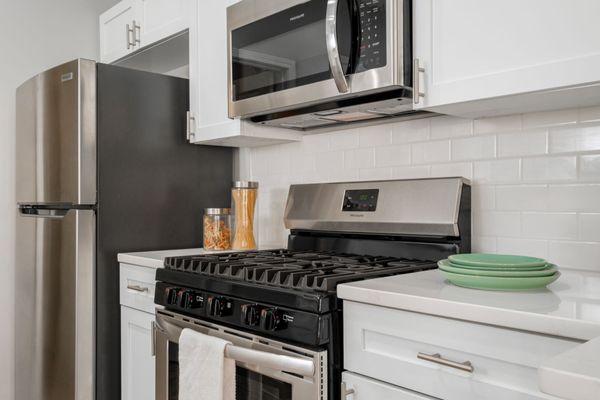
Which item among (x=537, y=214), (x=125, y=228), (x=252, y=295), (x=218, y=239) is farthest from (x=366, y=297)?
(x=125, y=228)

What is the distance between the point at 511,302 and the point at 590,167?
0.64 metres

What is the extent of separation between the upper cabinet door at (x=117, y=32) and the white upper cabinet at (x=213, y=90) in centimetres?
57

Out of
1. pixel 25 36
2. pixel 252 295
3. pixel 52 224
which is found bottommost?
pixel 252 295

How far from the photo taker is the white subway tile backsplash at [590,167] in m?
1.45

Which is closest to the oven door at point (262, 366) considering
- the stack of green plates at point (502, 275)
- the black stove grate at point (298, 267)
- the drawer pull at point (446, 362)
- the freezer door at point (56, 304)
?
the black stove grate at point (298, 267)

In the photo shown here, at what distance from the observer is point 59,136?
2291 millimetres

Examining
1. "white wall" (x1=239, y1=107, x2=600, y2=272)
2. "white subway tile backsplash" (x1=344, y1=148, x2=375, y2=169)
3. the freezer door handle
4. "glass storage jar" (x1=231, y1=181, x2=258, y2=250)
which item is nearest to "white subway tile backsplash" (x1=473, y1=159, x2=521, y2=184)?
"white wall" (x1=239, y1=107, x2=600, y2=272)

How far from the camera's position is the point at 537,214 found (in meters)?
1.56

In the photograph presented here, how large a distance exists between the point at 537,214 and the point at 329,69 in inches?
30.9

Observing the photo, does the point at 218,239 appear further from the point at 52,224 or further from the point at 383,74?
the point at 383,74

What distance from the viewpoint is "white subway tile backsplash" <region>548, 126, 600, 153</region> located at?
1.45 m

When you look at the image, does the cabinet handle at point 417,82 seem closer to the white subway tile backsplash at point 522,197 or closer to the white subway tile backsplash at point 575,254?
the white subway tile backsplash at point 522,197

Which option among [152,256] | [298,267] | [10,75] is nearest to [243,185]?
[152,256]

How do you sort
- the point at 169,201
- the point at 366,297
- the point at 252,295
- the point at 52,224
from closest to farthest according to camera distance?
the point at 366,297, the point at 252,295, the point at 52,224, the point at 169,201
